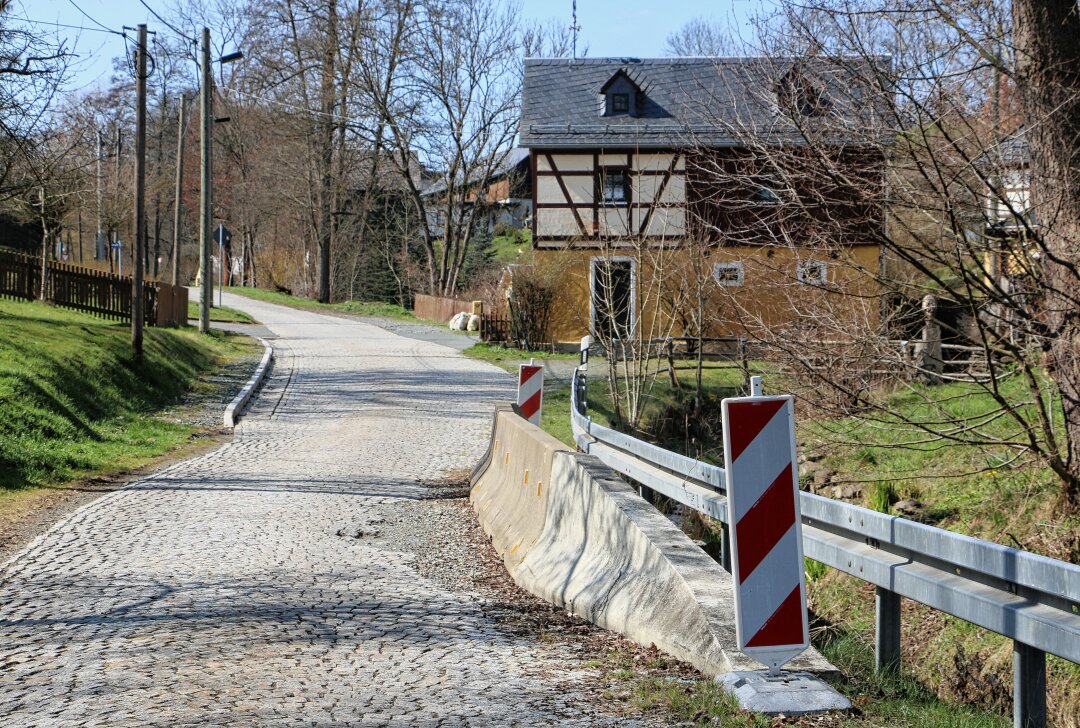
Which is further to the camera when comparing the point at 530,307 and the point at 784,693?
the point at 530,307

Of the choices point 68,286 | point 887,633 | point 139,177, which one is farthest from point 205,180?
point 887,633

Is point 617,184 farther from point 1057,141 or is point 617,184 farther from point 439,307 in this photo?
point 1057,141

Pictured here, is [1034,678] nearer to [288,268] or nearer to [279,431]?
[279,431]

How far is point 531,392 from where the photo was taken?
1227 centimetres

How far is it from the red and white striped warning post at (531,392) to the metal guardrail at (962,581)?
20.5 feet

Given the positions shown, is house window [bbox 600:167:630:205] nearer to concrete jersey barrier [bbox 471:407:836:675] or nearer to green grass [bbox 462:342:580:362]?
green grass [bbox 462:342:580:362]

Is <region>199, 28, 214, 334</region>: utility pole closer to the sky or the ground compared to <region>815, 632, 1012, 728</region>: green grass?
closer to the sky

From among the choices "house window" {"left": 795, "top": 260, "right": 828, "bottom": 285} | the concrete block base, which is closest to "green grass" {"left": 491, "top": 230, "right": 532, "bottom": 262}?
"house window" {"left": 795, "top": 260, "right": 828, "bottom": 285}

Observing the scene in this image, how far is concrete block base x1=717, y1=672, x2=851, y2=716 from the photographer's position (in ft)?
13.6

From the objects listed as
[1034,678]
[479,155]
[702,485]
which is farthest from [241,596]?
[479,155]

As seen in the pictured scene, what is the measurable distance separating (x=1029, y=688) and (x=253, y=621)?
402 centimetres

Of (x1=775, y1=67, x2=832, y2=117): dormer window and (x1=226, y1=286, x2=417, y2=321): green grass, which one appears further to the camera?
(x1=226, y1=286, x2=417, y2=321): green grass

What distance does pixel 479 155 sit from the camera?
48.4 m

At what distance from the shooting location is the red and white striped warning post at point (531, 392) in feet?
40.2
